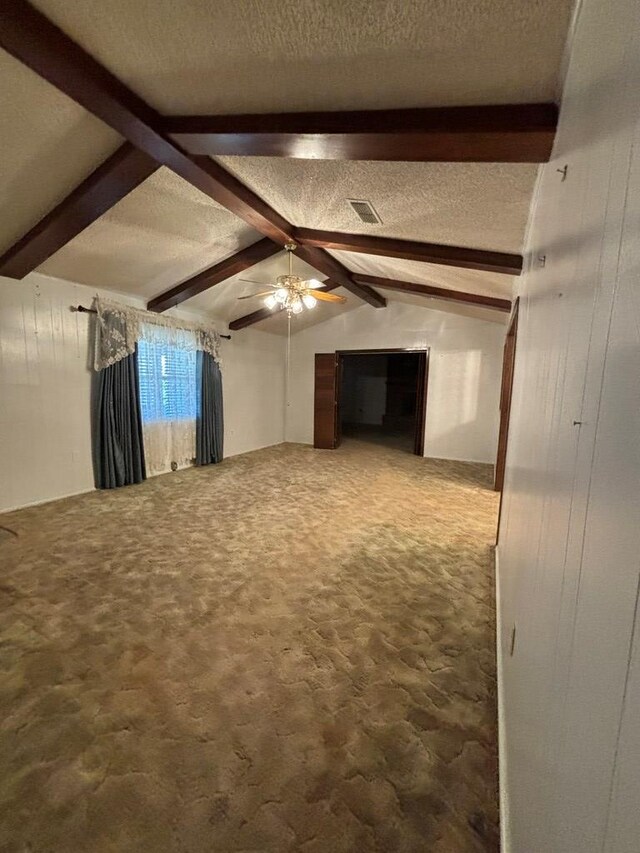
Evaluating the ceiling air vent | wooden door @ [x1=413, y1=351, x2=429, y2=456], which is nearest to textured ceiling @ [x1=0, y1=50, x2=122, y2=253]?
the ceiling air vent

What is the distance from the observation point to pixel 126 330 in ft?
13.6

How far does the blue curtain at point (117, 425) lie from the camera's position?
13.1ft

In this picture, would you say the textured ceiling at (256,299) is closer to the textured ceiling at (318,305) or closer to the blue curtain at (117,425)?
the textured ceiling at (318,305)

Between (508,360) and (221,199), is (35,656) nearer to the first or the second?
(221,199)

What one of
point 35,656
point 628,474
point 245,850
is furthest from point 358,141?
point 35,656

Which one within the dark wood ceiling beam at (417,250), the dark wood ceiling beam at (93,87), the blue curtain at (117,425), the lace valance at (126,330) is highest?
the dark wood ceiling beam at (93,87)

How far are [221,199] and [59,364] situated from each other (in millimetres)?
2505

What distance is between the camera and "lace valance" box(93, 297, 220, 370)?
155 inches

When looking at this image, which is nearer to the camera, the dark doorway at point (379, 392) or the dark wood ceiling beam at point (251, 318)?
the dark wood ceiling beam at point (251, 318)

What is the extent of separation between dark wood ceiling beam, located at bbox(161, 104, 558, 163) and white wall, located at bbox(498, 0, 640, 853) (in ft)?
1.32

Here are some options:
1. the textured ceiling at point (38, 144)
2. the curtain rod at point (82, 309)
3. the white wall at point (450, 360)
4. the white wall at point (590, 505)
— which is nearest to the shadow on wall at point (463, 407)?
the white wall at point (450, 360)

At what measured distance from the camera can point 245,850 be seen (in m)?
1.01

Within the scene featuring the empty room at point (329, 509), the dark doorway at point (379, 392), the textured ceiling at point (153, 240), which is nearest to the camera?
the empty room at point (329, 509)

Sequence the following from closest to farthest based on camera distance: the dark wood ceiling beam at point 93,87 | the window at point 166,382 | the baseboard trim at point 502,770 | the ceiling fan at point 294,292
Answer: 1. the baseboard trim at point 502,770
2. the dark wood ceiling beam at point 93,87
3. the ceiling fan at point 294,292
4. the window at point 166,382
